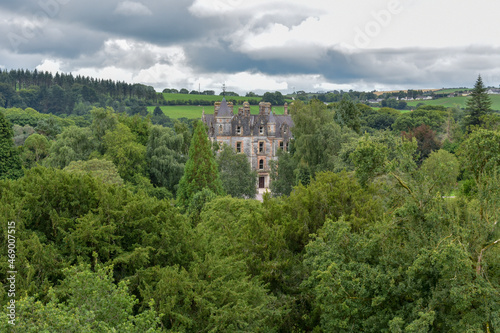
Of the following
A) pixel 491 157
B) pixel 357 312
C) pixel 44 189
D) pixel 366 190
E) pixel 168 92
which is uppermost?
pixel 168 92

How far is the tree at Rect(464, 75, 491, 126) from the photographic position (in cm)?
5669

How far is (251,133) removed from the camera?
6322 cm

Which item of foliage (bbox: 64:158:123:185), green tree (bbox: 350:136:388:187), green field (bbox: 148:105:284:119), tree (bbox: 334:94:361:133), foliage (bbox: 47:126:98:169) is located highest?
green field (bbox: 148:105:284:119)

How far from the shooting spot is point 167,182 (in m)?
43.5

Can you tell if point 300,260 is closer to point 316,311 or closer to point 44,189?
point 316,311

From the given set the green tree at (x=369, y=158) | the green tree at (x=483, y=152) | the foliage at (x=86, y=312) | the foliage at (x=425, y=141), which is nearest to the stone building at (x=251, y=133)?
the foliage at (x=425, y=141)

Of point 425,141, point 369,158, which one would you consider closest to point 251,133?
point 425,141

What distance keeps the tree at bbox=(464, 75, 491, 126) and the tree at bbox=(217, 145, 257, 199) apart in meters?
35.1

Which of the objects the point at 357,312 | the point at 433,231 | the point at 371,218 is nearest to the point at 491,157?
the point at 433,231

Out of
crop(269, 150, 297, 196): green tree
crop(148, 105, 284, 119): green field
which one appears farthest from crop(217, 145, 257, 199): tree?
crop(148, 105, 284, 119): green field

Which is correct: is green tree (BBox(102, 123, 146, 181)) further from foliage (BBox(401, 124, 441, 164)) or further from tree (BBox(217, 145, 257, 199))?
foliage (BBox(401, 124, 441, 164))

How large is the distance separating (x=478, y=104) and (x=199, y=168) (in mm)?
43997

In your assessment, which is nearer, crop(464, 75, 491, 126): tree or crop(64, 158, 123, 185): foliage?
crop(64, 158, 123, 185): foliage

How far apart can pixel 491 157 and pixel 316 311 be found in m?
8.25
